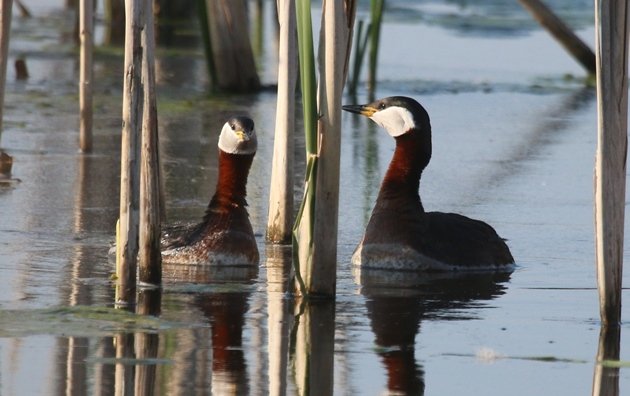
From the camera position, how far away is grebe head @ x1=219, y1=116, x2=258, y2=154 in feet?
32.5

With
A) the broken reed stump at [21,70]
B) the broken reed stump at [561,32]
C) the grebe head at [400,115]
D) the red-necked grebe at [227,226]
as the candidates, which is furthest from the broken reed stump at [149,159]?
the broken reed stump at [561,32]

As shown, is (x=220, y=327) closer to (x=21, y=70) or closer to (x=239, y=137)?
(x=239, y=137)

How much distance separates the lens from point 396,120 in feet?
33.7

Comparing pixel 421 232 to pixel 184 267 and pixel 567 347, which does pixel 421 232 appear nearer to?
pixel 184 267

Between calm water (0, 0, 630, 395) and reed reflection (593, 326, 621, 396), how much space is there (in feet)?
0.08

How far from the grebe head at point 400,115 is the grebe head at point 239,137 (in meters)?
0.68

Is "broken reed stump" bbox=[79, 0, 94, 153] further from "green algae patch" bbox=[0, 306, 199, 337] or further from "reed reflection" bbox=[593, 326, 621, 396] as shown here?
"reed reflection" bbox=[593, 326, 621, 396]

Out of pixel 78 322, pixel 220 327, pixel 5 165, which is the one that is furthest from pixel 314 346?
pixel 5 165

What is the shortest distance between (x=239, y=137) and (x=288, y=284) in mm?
1395

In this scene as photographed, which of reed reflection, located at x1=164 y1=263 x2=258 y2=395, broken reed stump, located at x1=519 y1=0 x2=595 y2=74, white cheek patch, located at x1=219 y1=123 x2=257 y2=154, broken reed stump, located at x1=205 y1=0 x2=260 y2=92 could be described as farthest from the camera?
broken reed stump, located at x1=519 y1=0 x2=595 y2=74

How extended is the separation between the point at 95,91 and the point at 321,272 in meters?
10.5

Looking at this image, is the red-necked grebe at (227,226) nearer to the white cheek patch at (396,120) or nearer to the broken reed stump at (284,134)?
the broken reed stump at (284,134)

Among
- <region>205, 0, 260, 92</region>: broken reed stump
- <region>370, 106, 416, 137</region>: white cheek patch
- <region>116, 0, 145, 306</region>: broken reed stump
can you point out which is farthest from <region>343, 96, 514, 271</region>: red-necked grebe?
<region>205, 0, 260, 92</region>: broken reed stump

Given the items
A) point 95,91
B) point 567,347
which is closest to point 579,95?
point 95,91
